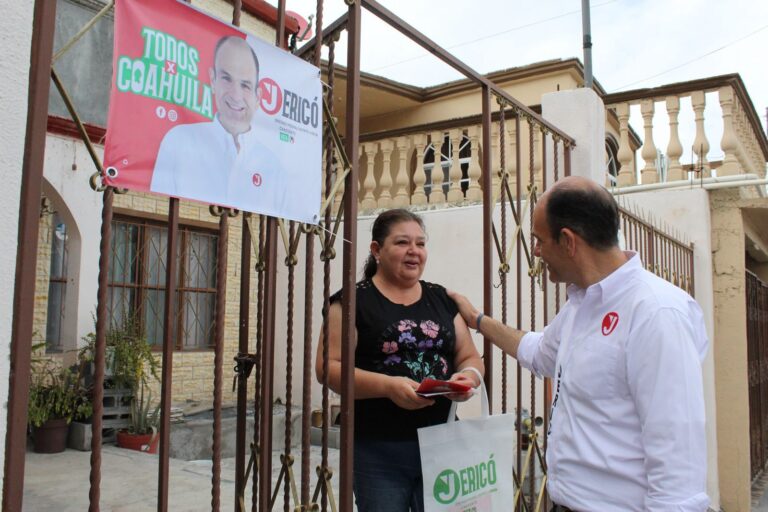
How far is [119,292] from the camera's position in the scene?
6.90m

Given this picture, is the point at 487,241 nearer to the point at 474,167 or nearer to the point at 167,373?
the point at 167,373

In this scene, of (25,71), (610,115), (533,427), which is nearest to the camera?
(25,71)

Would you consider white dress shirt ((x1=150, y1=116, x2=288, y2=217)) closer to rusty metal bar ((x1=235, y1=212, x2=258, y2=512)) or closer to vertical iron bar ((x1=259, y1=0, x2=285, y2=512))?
vertical iron bar ((x1=259, y1=0, x2=285, y2=512))

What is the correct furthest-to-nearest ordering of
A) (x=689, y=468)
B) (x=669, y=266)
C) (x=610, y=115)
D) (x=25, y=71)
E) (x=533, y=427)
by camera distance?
(x=610, y=115) < (x=669, y=266) < (x=533, y=427) < (x=689, y=468) < (x=25, y=71)

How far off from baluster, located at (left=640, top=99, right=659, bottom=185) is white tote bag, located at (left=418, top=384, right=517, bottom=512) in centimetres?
447

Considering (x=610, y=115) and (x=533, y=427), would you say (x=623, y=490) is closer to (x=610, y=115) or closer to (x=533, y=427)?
(x=533, y=427)

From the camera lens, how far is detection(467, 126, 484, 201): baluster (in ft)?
21.3

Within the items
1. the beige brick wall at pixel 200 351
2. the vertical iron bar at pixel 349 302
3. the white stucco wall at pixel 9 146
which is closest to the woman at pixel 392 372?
the vertical iron bar at pixel 349 302

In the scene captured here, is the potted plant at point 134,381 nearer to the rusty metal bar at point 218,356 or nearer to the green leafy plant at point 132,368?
the green leafy plant at point 132,368

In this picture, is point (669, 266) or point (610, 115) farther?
point (610, 115)

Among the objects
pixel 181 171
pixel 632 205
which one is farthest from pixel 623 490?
pixel 632 205

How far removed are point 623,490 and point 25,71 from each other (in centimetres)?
173

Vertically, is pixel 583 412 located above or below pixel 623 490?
above

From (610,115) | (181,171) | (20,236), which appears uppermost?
(610,115)
